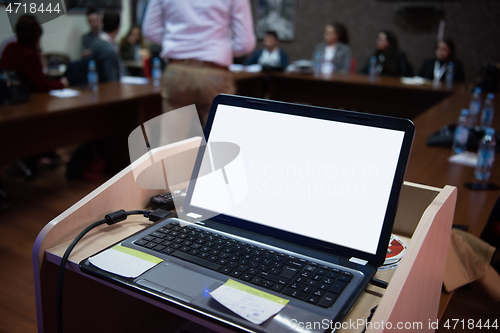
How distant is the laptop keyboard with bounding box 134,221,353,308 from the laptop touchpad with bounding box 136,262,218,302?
0.03m

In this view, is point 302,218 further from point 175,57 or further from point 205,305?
point 175,57

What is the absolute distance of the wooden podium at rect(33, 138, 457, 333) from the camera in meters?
0.59

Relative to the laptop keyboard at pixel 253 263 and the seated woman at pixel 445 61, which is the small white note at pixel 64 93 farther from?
the seated woman at pixel 445 61

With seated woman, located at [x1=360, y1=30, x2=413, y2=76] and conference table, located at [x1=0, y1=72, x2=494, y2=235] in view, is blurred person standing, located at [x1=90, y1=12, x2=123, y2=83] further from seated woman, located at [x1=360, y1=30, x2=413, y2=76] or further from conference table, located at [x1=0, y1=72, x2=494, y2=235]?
seated woman, located at [x1=360, y1=30, x2=413, y2=76]

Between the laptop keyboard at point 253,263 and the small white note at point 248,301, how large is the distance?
0.02m

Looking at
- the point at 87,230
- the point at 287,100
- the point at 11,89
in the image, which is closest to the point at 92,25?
the point at 11,89

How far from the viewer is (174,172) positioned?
1.01m

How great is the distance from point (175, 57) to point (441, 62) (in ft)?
11.5

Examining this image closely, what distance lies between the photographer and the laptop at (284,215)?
0.62 metres

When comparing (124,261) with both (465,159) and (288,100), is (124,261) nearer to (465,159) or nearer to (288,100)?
(288,100)

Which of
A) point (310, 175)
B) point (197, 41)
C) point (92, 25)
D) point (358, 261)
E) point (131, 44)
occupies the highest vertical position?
point (92, 25)

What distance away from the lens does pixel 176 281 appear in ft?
2.12

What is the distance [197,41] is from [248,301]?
6.54 feet

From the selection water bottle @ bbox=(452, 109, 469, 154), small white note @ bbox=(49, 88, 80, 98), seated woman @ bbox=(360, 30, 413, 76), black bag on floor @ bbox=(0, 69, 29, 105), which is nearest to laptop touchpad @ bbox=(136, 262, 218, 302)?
water bottle @ bbox=(452, 109, 469, 154)
